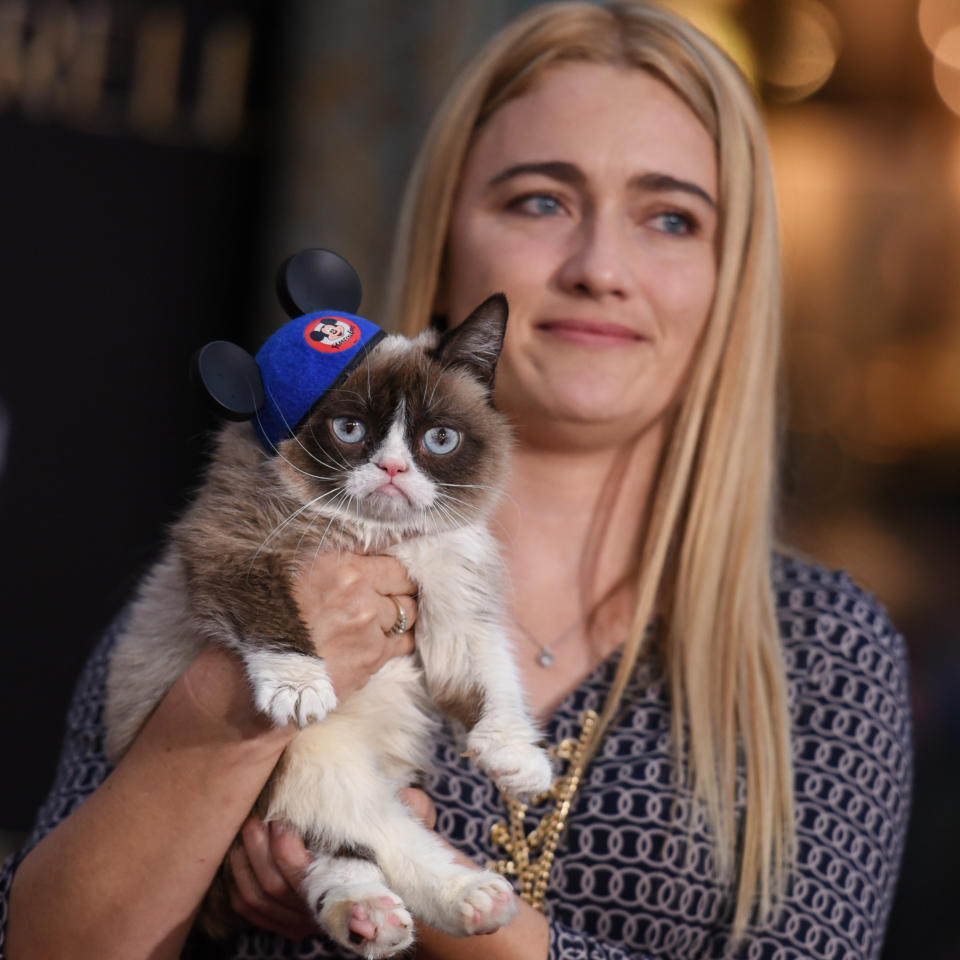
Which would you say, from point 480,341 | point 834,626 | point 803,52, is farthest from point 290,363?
point 803,52

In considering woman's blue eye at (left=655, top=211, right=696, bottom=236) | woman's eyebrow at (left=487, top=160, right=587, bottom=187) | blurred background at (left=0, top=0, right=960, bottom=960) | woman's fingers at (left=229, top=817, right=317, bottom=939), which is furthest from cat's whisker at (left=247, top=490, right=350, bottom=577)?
blurred background at (left=0, top=0, right=960, bottom=960)

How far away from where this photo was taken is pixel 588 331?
1.80 meters

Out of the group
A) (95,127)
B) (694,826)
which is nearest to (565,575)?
(694,826)

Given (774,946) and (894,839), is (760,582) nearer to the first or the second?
(894,839)

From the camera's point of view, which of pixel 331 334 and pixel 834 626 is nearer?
pixel 331 334

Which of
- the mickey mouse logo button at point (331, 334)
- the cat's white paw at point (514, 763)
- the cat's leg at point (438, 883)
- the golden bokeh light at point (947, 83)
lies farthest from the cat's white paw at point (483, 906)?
the golden bokeh light at point (947, 83)

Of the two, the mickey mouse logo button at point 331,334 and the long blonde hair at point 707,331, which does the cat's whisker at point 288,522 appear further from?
the long blonde hair at point 707,331

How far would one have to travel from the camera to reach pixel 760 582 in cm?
193

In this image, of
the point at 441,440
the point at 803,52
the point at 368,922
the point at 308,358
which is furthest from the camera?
the point at 803,52

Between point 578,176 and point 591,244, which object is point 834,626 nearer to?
point 591,244

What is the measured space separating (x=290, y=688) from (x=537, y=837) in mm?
600

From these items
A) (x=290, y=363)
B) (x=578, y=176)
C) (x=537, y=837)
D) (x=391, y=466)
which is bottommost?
(x=537, y=837)

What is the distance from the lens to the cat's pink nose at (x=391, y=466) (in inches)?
53.2

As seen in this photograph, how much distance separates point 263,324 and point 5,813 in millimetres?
1961
